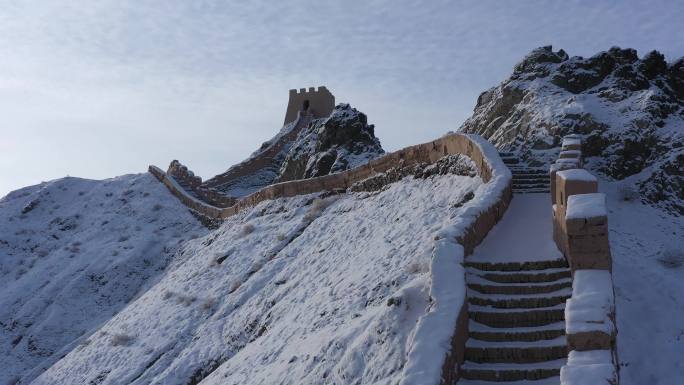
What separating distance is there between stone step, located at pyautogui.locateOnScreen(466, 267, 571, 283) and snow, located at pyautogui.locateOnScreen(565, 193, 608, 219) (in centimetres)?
101

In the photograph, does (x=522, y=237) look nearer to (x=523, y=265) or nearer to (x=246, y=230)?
(x=523, y=265)

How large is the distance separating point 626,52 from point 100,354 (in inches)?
823

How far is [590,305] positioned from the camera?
8.63m

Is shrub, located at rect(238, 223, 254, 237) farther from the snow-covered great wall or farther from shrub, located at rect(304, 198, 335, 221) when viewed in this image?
shrub, located at rect(304, 198, 335, 221)

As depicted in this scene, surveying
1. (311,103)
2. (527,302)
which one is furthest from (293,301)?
(311,103)

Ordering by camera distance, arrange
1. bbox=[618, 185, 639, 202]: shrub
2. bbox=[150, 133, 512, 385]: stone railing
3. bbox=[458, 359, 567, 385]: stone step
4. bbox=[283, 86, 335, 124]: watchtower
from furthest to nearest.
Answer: bbox=[283, 86, 335, 124]: watchtower < bbox=[618, 185, 639, 202]: shrub < bbox=[458, 359, 567, 385]: stone step < bbox=[150, 133, 512, 385]: stone railing

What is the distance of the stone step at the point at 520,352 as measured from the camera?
9.02 meters

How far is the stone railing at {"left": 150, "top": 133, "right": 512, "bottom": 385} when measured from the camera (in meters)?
8.48

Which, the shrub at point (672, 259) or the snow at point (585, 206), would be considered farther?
the shrub at point (672, 259)

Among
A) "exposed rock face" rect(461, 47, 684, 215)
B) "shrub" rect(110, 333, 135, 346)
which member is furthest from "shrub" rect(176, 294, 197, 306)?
"exposed rock face" rect(461, 47, 684, 215)

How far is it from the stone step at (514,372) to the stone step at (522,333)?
1.58ft

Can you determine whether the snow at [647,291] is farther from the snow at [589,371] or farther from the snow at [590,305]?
the snow at [589,371]

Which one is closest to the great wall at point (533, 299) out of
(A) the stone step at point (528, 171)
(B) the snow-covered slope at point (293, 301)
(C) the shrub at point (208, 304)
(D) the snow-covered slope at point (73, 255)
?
(B) the snow-covered slope at point (293, 301)

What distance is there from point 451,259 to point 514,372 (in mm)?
2231
